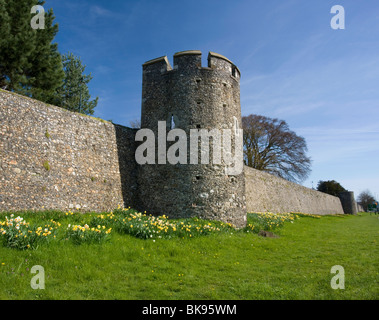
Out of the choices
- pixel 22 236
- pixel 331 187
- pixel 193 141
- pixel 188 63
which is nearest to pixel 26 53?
pixel 188 63

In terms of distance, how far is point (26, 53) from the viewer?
15773 millimetres

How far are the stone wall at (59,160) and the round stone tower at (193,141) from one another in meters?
1.38

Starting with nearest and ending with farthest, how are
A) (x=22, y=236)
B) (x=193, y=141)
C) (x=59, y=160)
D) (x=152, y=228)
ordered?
(x=22, y=236), (x=152, y=228), (x=59, y=160), (x=193, y=141)

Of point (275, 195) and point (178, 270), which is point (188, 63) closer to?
point (178, 270)

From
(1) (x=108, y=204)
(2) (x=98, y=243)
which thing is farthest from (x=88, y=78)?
(2) (x=98, y=243)

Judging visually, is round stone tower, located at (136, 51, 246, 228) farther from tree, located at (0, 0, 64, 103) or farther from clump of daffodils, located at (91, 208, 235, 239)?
tree, located at (0, 0, 64, 103)

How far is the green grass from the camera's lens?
472cm

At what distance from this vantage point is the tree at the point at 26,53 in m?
15.2

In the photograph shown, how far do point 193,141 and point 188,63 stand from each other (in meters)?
3.79

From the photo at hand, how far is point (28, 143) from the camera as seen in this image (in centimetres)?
962

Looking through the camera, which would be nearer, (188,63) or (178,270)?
(178,270)

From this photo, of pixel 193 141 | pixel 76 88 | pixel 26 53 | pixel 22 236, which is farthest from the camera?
pixel 76 88
